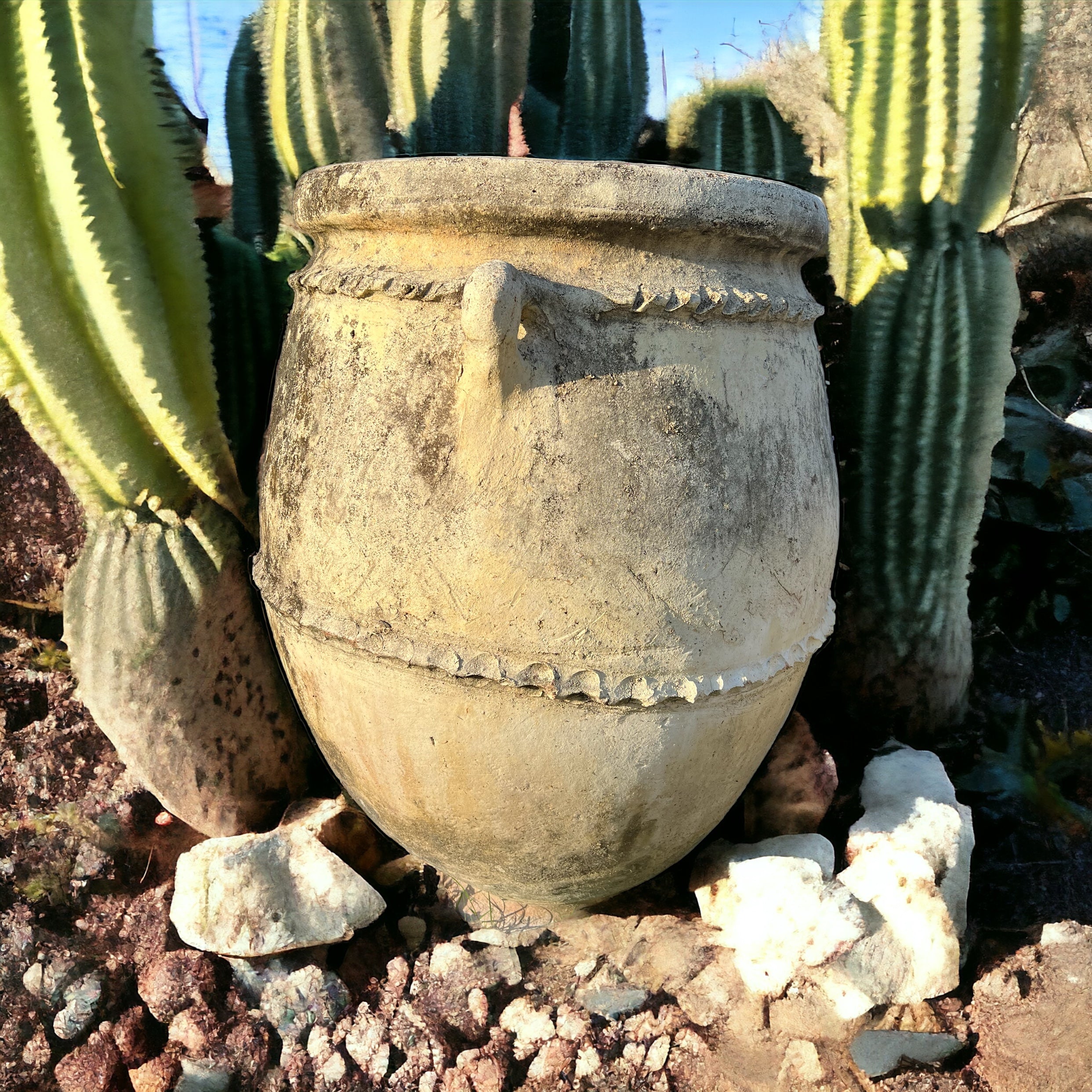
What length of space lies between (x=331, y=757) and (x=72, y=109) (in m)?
1.24

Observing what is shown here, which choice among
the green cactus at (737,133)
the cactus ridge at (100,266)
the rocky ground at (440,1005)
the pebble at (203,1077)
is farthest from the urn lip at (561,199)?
the pebble at (203,1077)

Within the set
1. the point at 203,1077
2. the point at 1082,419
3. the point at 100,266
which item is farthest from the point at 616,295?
the point at 1082,419

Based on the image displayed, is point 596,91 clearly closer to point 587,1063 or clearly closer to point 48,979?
point 587,1063

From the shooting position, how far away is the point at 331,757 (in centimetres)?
174

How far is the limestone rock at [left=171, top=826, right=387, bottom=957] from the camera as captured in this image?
1701 millimetres

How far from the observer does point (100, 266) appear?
159cm

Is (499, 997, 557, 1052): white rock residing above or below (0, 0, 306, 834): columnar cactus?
below

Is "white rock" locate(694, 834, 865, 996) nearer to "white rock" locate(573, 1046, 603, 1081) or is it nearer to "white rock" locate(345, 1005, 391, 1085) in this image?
"white rock" locate(573, 1046, 603, 1081)

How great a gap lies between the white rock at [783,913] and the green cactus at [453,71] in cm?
168

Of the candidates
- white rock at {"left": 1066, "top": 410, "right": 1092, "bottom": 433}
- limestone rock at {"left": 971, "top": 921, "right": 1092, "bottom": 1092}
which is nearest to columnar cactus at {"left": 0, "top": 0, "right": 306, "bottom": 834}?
limestone rock at {"left": 971, "top": 921, "right": 1092, "bottom": 1092}

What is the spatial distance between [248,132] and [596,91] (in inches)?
32.4

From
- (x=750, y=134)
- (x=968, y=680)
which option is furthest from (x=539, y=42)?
(x=968, y=680)

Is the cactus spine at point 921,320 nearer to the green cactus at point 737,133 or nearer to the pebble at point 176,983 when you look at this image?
the green cactus at point 737,133

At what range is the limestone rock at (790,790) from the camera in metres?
1.94
